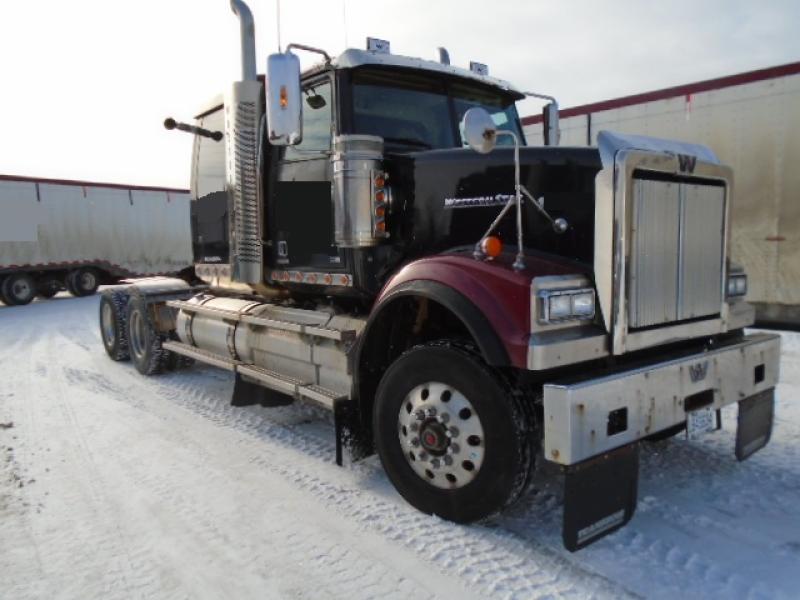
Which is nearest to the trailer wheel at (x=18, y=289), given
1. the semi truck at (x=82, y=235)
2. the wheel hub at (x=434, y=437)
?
the semi truck at (x=82, y=235)

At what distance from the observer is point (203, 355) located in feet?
19.1

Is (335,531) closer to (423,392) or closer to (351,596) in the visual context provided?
(351,596)

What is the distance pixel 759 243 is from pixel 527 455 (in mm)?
7449

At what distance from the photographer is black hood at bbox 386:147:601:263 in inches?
126

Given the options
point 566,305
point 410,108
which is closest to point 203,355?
point 410,108

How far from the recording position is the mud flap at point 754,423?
3.51 m

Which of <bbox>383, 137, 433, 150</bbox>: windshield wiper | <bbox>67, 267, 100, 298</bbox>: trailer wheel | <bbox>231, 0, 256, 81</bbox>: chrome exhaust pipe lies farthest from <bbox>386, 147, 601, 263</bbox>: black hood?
<bbox>67, 267, 100, 298</bbox>: trailer wheel

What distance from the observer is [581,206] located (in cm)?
317

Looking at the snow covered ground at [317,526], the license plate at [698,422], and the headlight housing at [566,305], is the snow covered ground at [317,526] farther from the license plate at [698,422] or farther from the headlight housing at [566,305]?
the headlight housing at [566,305]

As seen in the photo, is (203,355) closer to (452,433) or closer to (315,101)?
(315,101)

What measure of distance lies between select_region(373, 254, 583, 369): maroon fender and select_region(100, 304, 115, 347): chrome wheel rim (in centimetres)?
604

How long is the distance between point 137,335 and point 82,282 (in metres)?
14.3

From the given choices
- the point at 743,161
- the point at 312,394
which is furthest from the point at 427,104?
the point at 743,161

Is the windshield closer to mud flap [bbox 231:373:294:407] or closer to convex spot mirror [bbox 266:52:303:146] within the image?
convex spot mirror [bbox 266:52:303:146]
